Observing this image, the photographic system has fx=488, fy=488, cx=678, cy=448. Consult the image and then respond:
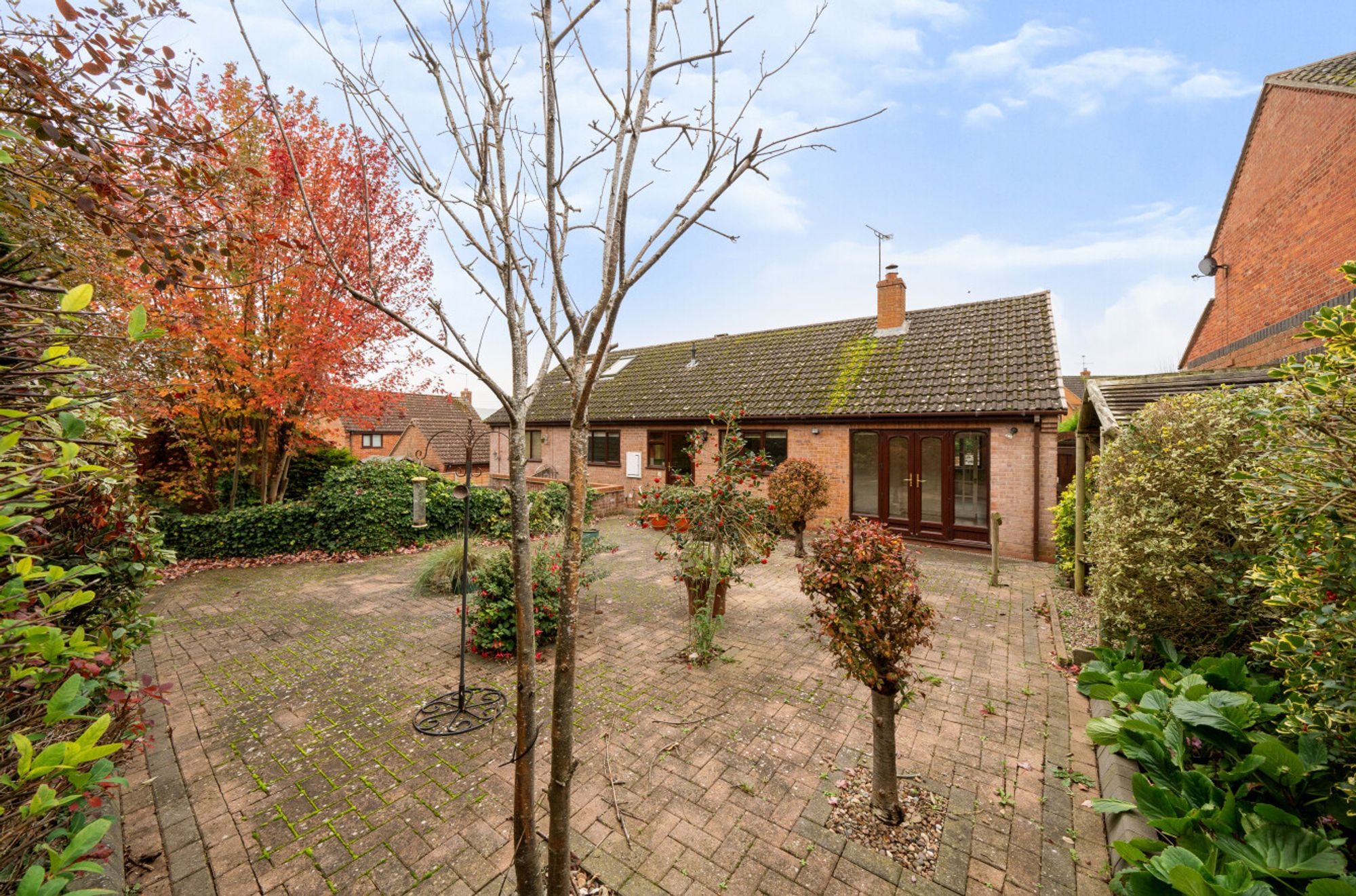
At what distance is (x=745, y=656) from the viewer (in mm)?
5480

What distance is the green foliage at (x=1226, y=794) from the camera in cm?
210

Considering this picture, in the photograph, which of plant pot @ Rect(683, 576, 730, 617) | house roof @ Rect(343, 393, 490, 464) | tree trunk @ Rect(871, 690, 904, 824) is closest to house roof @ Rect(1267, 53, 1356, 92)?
plant pot @ Rect(683, 576, 730, 617)

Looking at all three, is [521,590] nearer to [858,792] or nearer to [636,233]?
[636,233]

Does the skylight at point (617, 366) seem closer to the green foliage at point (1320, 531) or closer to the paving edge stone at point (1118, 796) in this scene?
the paving edge stone at point (1118, 796)

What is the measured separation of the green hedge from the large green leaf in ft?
27.9

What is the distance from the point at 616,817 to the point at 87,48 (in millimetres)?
5084

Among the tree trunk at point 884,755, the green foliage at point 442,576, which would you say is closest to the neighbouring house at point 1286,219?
the tree trunk at point 884,755

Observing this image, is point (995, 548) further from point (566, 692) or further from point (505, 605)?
point (566, 692)

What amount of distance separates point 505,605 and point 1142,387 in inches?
347

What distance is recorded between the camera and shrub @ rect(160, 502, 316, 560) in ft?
32.1

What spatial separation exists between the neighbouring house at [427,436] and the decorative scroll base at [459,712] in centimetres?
1730

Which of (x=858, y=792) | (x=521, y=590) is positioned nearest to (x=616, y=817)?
(x=858, y=792)

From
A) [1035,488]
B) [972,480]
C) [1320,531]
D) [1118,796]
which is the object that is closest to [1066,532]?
[1035,488]

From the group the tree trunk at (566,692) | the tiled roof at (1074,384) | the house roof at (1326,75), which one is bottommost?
the tree trunk at (566,692)
